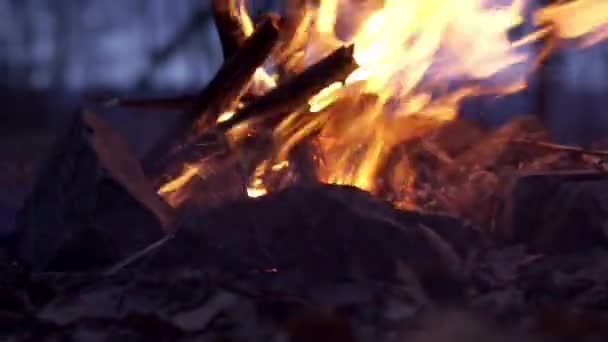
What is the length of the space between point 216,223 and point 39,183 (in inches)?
45.1

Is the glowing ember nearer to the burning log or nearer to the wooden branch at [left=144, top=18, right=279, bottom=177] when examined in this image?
the wooden branch at [left=144, top=18, right=279, bottom=177]

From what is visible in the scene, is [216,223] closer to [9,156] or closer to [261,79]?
Answer: [261,79]

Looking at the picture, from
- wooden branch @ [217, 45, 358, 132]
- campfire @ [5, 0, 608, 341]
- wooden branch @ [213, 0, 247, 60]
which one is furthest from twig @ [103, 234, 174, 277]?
wooden branch @ [213, 0, 247, 60]

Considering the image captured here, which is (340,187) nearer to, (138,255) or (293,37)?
(138,255)

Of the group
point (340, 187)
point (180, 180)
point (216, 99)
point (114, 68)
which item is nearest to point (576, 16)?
point (340, 187)

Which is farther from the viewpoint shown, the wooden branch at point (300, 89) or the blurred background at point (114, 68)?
the blurred background at point (114, 68)

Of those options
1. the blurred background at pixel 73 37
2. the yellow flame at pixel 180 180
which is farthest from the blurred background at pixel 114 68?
the yellow flame at pixel 180 180

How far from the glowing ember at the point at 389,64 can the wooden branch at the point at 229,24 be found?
9 cm

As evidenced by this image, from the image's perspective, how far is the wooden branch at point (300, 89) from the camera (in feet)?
12.6

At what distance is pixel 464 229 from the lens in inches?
138

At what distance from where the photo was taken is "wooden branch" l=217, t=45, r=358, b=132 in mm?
3848

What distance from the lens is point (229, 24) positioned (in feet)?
14.3

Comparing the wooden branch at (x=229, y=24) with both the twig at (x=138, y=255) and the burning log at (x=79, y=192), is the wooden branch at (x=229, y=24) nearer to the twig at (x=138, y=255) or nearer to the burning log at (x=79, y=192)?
the burning log at (x=79, y=192)

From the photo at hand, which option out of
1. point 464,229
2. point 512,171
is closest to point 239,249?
point 464,229
